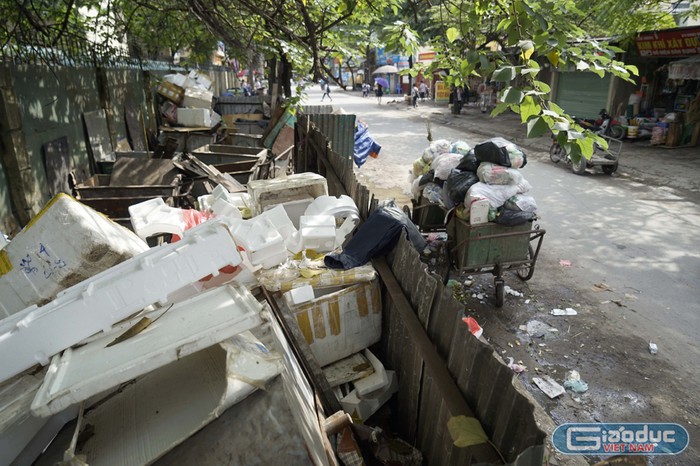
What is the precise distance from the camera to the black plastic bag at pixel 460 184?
4.76 m

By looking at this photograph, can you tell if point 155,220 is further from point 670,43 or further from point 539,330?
point 670,43

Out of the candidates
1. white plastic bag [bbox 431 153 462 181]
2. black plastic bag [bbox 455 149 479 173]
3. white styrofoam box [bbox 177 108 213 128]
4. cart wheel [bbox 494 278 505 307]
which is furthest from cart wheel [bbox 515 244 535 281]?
white styrofoam box [bbox 177 108 213 128]

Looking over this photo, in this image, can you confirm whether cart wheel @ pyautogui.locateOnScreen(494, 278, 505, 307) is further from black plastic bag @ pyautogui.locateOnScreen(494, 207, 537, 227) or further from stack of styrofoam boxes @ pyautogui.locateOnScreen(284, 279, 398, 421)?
stack of styrofoam boxes @ pyautogui.locateOnScreen(284, 279, 398, 421)

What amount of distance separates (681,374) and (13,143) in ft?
24.8

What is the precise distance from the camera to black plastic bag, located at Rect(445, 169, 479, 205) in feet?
15.6

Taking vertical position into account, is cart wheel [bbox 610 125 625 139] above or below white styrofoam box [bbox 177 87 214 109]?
below

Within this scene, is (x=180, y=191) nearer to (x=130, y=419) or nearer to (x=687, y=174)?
(x=130, y=419)

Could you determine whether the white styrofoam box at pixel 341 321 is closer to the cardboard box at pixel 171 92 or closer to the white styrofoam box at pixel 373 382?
the white styrofoam box at pixel 373 382

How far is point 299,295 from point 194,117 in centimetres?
953

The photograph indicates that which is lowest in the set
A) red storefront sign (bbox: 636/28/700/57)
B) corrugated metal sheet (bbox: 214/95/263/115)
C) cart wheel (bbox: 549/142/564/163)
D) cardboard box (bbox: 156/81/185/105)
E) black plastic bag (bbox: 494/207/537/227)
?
cart wheel (bbox: 549/142/564/163)

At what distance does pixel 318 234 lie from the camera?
11.7 ft

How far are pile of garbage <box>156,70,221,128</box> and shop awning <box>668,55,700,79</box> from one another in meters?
12.5

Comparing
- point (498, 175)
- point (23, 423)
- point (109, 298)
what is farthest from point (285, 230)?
point (498, 175)

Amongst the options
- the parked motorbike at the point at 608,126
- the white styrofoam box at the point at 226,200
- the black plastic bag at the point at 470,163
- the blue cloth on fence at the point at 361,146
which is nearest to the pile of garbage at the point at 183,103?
the blue cloth on fence at the point at 361,146
